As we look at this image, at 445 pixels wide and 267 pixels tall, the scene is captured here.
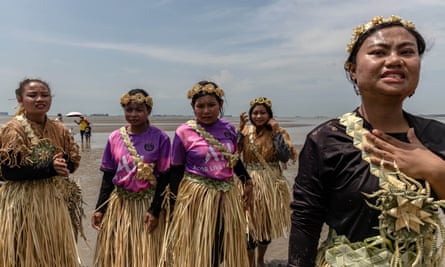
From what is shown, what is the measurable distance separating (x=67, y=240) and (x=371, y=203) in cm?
300

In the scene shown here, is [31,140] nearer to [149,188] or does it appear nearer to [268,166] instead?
[149,188]

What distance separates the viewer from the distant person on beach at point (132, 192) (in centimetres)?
354

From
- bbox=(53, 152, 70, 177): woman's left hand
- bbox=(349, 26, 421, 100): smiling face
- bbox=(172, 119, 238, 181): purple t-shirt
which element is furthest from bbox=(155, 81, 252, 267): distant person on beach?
bbox=(349, 26, 421, 100): smiling face

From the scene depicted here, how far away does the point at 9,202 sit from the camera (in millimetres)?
3443

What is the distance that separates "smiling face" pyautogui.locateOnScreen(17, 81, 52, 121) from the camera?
11.3 feet

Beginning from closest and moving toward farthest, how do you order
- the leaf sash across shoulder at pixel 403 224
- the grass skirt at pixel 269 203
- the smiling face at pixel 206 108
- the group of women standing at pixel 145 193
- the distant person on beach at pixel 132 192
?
the leaf sash across shoulder at pixel 403 224 < the group of women standing at pixel 145 193 < the smiling face at pixel 206 108 < the distant person on beach at pixel 132 192 < the grass skirt at pixel 269 203

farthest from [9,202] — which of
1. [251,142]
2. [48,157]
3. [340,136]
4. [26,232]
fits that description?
[340,136]

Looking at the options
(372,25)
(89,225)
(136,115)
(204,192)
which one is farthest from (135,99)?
(89,225)

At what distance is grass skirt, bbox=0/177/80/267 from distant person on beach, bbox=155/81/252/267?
101 centimetres

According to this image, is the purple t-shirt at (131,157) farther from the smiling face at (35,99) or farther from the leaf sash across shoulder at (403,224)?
the leaf sash across shoulder at (403,224)

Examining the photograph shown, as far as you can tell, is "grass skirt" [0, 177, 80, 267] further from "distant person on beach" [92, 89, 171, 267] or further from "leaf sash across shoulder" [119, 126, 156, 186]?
"leaf sash across shoulder" [119, 126, 156, 186]

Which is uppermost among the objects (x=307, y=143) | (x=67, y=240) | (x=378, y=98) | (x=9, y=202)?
(x=378, y=98)

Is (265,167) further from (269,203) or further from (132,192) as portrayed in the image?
(132,192)

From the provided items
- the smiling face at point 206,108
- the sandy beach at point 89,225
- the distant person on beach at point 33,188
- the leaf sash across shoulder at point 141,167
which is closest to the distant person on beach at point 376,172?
the smiling face at point 206,108
